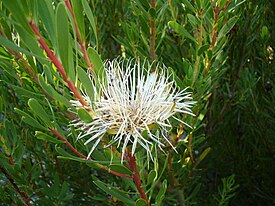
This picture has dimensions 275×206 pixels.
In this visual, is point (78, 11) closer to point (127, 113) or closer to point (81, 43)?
point (81, 43)

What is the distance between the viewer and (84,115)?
603 mm

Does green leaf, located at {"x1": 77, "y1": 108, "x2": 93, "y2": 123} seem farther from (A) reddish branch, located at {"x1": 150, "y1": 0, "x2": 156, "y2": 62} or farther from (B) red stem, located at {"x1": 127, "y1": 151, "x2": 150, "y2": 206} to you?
(A) reddish branch, located at {"x1": 150, "y1": 0, "x2": 156, "y2": 62}

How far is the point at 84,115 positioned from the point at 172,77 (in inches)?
16.3

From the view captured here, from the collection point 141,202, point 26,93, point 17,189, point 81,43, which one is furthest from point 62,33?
point 17,189

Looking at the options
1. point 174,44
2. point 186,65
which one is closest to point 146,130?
point 186,65

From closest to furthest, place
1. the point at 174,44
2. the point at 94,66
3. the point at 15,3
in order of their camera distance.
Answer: the point at 15,3, the point at 94,66, the point at 174,44

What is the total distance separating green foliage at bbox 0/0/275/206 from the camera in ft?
2.06

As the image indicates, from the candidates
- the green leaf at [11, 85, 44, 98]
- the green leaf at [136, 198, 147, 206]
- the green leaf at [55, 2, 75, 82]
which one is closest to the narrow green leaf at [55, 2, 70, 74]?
the green leaf at [55, 2, 75, 82]

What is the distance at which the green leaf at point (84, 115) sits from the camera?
591 millimetres

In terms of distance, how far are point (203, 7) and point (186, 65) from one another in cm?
13

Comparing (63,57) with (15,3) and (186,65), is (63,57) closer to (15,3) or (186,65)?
(15,3)

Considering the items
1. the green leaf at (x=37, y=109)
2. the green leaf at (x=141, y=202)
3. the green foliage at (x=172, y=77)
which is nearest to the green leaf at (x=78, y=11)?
the green foliage at (x=172, y=77)

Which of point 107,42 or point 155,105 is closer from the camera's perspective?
point 155,105

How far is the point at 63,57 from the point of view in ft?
1.86
